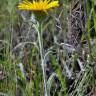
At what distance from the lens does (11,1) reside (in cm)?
164

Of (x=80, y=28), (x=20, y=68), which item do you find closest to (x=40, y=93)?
(x=20, y=68)

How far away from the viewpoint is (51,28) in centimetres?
236

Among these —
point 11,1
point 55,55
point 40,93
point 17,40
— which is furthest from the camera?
point 17,40

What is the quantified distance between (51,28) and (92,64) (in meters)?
1.06

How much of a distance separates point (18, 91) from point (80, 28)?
1.52 ft

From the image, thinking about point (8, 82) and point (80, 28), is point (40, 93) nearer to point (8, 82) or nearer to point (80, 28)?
point (8, 82)

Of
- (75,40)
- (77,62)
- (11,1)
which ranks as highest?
(11,1)

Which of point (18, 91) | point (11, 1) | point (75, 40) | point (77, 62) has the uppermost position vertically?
point (11, 1)

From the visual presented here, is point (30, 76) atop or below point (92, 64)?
below

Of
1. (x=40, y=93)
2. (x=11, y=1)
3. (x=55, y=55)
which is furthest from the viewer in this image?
(x=55, y=55)

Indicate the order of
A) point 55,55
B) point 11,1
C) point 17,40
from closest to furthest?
point 11,1, point 55,55, point 17,40

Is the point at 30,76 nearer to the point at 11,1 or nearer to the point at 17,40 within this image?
the point at 11,1

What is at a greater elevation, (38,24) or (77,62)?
(38,24)

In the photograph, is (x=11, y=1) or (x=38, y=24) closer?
(x=38, y=24)
